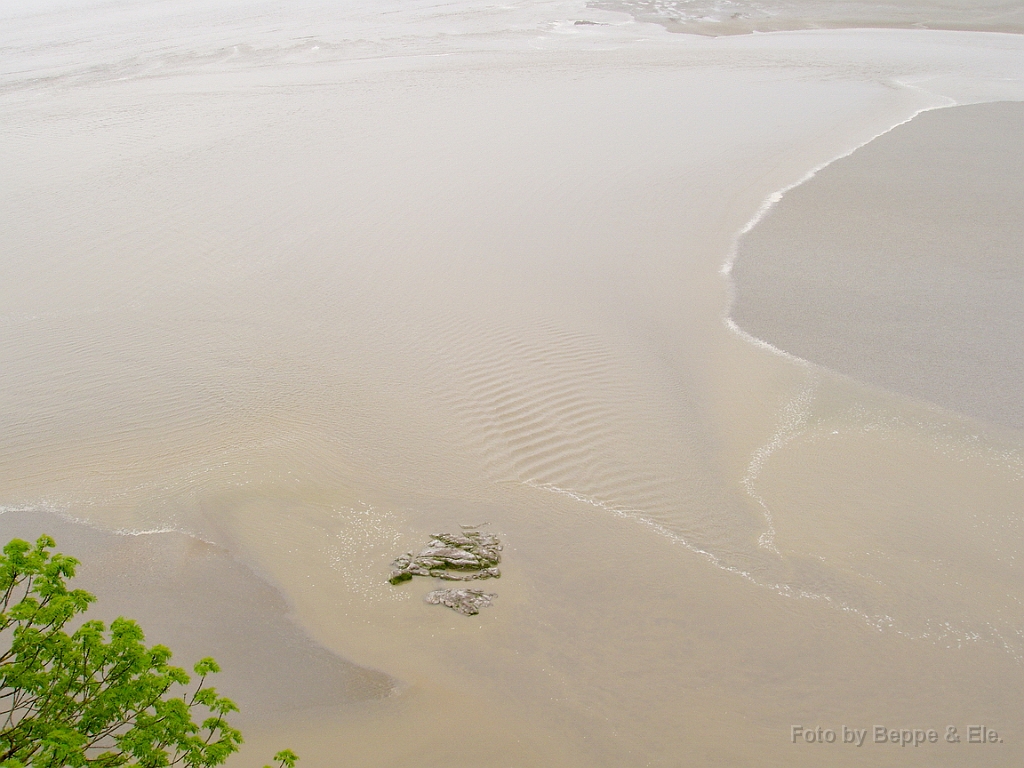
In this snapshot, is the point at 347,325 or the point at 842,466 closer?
the point at 842,466

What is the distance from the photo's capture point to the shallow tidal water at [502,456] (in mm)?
6598

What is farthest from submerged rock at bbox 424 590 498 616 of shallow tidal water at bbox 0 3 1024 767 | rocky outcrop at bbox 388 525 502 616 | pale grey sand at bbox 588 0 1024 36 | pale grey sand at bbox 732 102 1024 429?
pale grey sand at bbox 588 0 1024 36

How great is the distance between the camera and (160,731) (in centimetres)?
444

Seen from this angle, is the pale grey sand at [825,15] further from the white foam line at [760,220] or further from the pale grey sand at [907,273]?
the pale grey sand at [907,273]

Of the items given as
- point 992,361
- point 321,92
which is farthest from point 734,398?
point 321,92

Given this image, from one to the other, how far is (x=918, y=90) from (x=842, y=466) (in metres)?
18.7

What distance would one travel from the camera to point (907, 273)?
12.6 metres

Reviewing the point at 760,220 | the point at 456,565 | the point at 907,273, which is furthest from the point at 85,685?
the point at 760,220

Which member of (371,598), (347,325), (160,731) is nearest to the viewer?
(160,731)

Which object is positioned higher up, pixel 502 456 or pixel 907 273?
pixel 907 273

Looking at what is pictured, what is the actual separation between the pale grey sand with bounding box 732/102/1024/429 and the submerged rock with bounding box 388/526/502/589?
557cm

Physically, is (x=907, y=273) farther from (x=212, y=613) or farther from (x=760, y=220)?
(x=212, y=613)

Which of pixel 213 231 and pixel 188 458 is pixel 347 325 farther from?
pixel 213 231

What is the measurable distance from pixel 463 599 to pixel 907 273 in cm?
929
